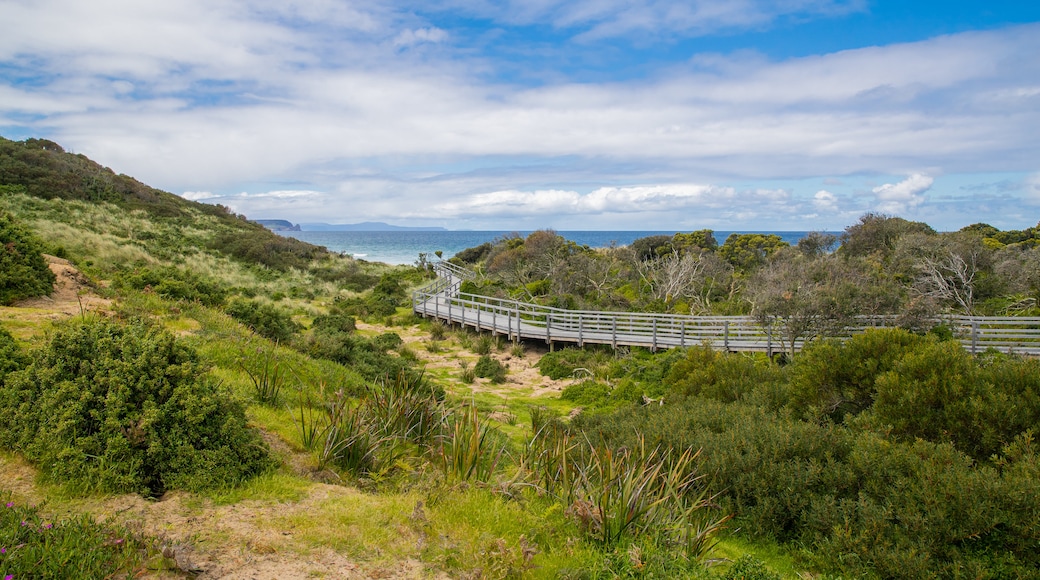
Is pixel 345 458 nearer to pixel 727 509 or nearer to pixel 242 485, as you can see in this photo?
pixel 242 485

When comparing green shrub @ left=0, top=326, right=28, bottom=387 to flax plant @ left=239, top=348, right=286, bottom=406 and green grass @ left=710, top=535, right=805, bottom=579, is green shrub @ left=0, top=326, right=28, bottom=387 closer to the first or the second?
flax plant @ left=239, top=348, right=286, bottom=406

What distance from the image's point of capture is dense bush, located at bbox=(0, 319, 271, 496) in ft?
14.0

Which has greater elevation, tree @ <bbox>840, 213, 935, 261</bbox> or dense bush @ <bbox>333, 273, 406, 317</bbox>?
tree @ <bbox>840, 213, 935, 261</bbox>

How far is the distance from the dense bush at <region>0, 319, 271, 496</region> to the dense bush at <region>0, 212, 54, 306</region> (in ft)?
17.7

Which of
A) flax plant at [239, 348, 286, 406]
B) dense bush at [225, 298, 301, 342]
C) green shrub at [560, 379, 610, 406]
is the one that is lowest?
green shrub at [560, 379, 610, 406]

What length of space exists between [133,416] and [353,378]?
205 inches

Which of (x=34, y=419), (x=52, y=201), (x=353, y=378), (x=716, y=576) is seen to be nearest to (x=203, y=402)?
(x=34, y=419)

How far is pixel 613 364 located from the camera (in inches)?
636

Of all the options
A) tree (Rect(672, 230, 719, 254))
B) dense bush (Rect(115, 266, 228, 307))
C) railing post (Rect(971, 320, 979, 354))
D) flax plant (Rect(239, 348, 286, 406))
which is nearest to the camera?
flax plant (Rect(239, 348, 286, 406))

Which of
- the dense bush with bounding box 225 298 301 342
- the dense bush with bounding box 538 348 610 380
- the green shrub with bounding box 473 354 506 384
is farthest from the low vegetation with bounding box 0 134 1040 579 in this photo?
the dense bush with bounding box 538 348 610 380

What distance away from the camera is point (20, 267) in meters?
9.11

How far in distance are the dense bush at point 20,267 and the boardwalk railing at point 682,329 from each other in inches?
488

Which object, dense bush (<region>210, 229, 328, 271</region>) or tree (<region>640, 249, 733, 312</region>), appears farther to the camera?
dense bush (<region>210, 229, 328, 271</region>)

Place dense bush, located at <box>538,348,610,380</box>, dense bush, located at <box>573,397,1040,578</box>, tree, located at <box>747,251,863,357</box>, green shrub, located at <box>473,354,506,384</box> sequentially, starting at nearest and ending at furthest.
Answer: dense bush, located at <box>573,397,1040,578</box>
tree, located at <box>747,251,863,357</box>
green shrub, located at <box>473,354,506,384</box>
dense bush, located at <box>538,348,610,380</box>
